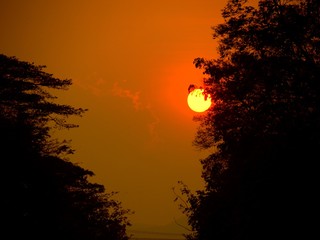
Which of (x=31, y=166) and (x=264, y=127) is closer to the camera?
(x=264, y=127)

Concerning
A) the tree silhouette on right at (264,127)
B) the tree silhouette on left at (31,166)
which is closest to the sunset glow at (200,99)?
the tree silhouette on right at (264,127)

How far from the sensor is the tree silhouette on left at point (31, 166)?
12.4 meters

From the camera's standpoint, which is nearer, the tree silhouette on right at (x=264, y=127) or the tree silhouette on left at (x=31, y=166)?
the tree silhouette on right at (x=264, y=127)

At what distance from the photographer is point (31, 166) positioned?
42.9ft

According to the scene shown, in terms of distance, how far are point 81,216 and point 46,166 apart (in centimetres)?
690

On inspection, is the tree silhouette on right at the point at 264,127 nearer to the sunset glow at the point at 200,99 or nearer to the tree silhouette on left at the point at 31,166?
the sunset glow at the point at 200,99

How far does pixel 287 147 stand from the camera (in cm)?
790

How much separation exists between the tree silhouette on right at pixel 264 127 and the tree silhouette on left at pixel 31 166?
16.8 feet

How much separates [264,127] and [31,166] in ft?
27.1

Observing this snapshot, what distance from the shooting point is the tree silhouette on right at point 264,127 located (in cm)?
766

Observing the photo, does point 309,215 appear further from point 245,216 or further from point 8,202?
point 8,202

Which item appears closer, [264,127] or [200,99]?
[264,127]

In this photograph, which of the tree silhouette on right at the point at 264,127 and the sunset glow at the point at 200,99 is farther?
the sunset glow at the point at 200,99

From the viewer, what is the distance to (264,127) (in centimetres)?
927
